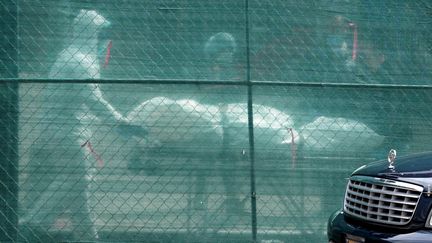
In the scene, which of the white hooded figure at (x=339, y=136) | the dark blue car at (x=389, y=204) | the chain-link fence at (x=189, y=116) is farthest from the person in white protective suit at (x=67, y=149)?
the dark blue car at (x=389, y=204)

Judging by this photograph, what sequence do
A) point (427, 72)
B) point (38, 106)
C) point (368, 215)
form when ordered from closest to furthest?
point (368, 215)
point (38, 106)
point (427, 72)

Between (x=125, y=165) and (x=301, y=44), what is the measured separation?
214 cm

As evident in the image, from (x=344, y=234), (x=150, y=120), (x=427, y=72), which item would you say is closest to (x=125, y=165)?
(x=150, y=120)

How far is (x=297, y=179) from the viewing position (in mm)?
7633

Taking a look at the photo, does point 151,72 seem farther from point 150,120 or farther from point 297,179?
point 297,179

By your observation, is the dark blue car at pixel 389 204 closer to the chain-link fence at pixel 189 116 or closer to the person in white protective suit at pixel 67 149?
the chain-link fence at pixel 189 116

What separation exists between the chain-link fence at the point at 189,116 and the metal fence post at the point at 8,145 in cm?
1

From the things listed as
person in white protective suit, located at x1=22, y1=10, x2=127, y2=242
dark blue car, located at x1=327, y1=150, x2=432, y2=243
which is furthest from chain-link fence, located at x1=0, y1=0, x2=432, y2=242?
dark blue car, located at x1=327, y1=150, x2=432, y2=243

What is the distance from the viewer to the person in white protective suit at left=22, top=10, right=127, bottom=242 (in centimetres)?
741

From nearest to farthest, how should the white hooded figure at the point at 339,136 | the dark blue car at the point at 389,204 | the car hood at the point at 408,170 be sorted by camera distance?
the dark blue car at the point at 389,204 → the car hood at the point at 408,170 → the white hooded figure at the point at 339,136

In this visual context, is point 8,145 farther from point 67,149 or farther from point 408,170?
point 408,170

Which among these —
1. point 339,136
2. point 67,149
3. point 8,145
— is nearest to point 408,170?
point 339,136

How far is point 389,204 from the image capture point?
205 inches

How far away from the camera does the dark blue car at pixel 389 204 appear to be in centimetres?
496
